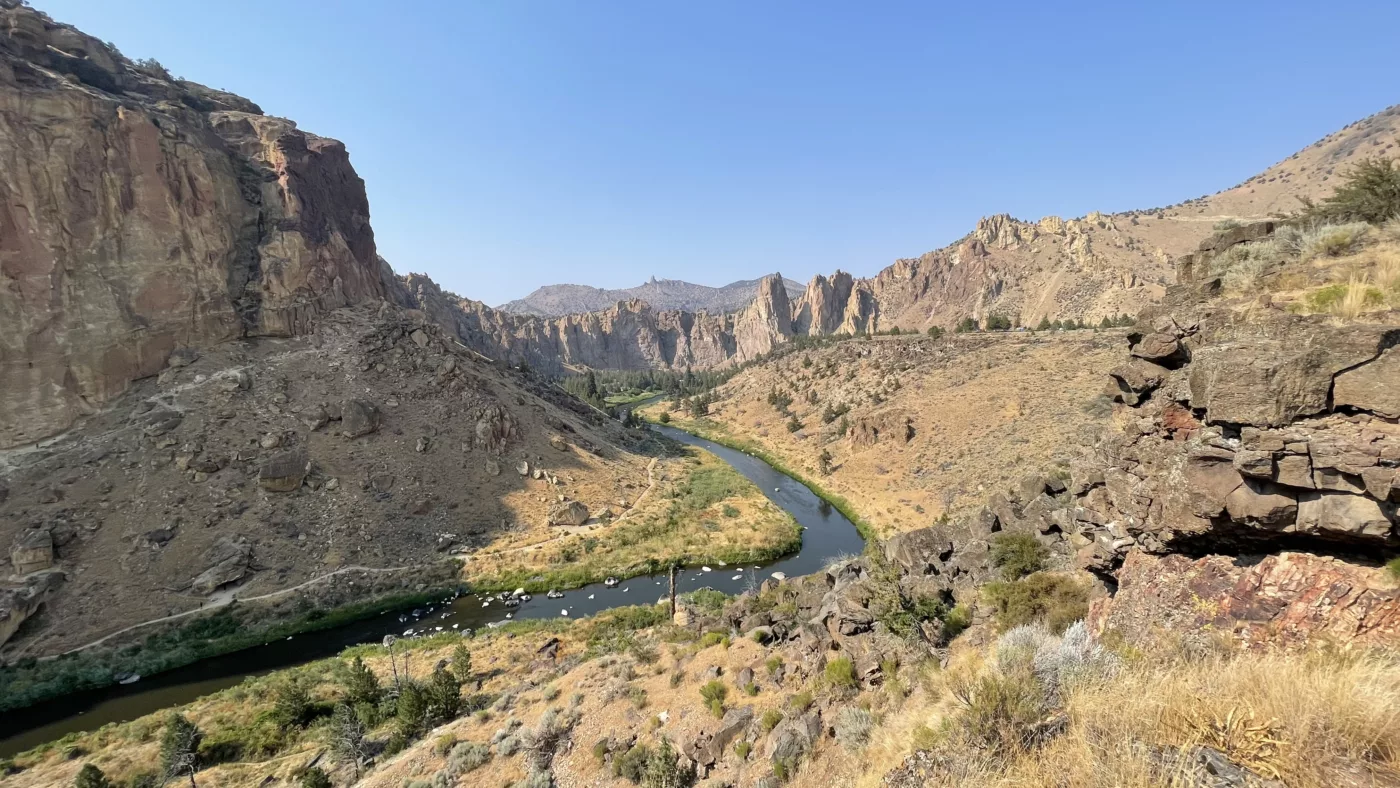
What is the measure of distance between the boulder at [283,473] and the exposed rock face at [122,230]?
1248cm

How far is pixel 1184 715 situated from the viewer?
4734 mm

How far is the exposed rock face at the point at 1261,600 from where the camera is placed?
19.6ft

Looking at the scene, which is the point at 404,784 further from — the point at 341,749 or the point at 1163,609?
the point at 1163,609

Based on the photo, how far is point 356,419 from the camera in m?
41.1

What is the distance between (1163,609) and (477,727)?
17.8 meters

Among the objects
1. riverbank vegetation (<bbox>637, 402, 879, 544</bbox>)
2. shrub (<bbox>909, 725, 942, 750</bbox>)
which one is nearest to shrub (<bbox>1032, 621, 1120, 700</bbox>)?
shrub (<bbox>909, 725, 942, 750</bbox>)

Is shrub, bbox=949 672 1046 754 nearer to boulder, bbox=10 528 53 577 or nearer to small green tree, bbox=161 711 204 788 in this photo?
small green tree, bbox=161 711 204 788

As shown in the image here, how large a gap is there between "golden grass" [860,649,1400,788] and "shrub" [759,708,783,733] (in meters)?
6.96

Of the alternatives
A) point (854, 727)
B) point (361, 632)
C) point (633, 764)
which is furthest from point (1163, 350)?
point (361, 632)

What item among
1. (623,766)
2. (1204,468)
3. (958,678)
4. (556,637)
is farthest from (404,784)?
(1204,468)

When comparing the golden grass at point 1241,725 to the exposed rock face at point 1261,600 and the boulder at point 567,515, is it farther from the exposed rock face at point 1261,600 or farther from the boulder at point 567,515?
the boulder at point 567,515

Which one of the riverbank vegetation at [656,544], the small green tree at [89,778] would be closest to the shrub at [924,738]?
the small green tree at [89,778]

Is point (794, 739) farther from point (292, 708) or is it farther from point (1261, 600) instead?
point (292, 708)

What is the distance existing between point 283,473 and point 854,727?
41.0m
